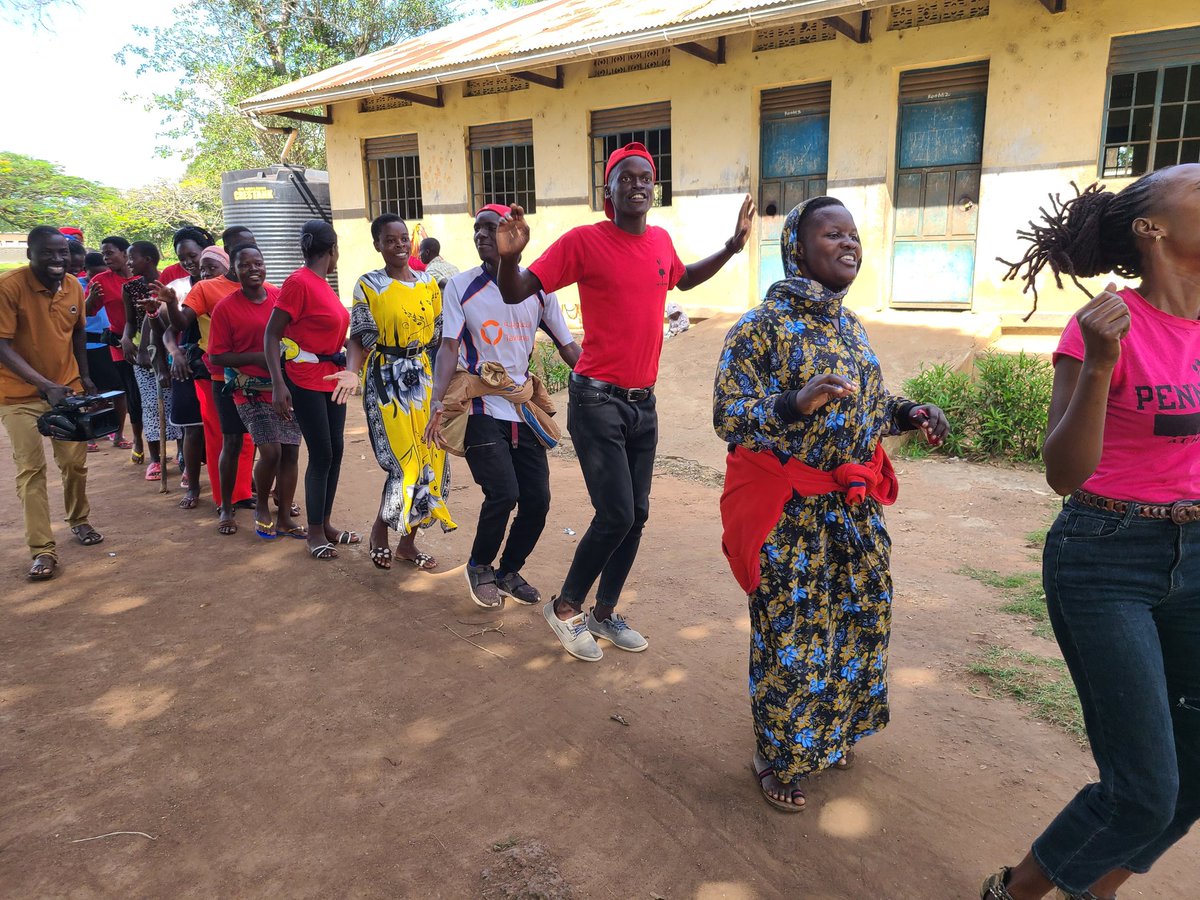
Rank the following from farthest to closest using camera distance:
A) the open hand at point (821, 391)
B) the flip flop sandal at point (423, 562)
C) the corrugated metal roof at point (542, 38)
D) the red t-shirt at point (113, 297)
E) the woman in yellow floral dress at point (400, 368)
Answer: the corrugated metal roof at point (542, 38) → the red t-shirt at point (113, 297) → the flip flop sandal at point (423, 562) → the woman in yellow floral dress at point (400, 368) → the open hand at point (821, 391)

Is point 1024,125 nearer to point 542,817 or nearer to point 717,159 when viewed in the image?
point 717,159

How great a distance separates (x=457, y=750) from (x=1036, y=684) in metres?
2.30

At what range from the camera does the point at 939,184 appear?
921 centimetres

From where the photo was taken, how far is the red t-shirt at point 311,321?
15.7ft

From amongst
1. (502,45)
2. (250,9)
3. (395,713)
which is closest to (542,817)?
(395,713)

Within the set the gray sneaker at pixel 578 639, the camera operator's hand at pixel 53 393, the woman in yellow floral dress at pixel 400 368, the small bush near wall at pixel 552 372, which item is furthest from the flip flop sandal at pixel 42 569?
the small bush near wall at pixel 552 372

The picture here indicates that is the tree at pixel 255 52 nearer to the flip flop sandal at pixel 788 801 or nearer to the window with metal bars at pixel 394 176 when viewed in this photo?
the window with metal bars at pixel 394 176

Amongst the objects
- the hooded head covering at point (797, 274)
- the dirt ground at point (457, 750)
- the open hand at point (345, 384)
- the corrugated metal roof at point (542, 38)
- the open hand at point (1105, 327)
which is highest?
the corrugated metal roof at point (542, 38)

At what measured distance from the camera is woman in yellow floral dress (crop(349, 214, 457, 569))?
4.60m

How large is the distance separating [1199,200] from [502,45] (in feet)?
35.3

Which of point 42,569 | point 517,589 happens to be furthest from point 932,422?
point 42,569

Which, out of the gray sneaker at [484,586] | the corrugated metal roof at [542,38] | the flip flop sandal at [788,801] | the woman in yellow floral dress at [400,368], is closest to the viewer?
the flip flop sandal at [788,801]

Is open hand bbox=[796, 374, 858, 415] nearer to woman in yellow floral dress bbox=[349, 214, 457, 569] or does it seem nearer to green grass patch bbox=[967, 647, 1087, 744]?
green grass patch bbox=[967, 647, 1087, 744]

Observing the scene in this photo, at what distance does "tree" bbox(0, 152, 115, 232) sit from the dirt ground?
33786 mm
